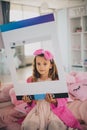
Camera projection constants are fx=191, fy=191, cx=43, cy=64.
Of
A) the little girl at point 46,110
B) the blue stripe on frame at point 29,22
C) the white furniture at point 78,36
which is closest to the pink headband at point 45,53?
the little girl at point 46,110

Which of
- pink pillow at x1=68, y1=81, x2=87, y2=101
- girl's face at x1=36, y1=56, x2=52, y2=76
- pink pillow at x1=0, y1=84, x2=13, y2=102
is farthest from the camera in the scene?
pink pillow at x1=0, y1=84, x2=13, y2=102

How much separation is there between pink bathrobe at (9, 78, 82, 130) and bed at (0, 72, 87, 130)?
30 millimetres

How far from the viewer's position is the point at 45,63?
3.14 ft

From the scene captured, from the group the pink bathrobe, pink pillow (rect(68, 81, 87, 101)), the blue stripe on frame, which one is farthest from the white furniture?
the blue stripe on frame

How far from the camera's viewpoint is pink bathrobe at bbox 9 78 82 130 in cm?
99

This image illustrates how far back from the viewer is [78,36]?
173 inches

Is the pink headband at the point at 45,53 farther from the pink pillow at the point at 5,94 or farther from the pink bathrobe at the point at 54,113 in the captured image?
the pink pillow at the point at 5,94

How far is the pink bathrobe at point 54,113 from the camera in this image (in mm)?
989

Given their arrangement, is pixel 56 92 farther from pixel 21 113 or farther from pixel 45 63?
pixel 21 113

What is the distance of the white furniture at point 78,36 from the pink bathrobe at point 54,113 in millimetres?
2937

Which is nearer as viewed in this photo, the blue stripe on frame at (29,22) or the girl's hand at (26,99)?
the blue stripe on frame at (29,22)

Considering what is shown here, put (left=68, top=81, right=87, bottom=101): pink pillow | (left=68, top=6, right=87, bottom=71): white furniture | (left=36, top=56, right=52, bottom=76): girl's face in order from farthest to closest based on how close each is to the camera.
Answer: (left=68, top=6, right=87, bottom=71): white furniture
(left=68, top=81, right=87, bottom=101): pink pillow
(left=36, top=56, right=52, bottom=76): girl's face

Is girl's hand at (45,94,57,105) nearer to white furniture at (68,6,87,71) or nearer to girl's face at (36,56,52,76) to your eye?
girl's face at (36,56,52,76)

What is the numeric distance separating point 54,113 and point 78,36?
3.59m
